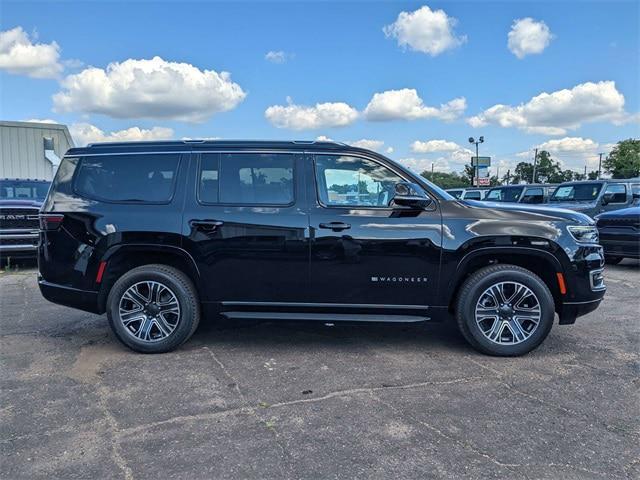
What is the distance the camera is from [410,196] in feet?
14.3

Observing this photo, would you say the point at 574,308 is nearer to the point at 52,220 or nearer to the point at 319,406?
the point at 319,406

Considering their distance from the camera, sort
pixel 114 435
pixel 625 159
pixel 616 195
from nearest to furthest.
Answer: pixel 114 435, pixel 616 195, pixel 625 159

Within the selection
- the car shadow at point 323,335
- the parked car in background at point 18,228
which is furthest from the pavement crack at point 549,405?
the parked car in background at point 18,228

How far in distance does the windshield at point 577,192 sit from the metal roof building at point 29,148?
23305 millimetres

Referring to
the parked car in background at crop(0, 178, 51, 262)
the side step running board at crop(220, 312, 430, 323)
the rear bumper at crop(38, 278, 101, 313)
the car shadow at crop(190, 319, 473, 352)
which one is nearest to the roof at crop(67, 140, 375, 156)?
the rear bumper at crop(38, 278, 101, 313)

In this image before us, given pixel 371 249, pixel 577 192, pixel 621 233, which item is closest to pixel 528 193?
pixel 577 192

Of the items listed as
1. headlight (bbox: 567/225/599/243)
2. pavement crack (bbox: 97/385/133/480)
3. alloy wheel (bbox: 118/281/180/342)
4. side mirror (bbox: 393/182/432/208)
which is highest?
side mirror (bbox: 393/182/432/208)

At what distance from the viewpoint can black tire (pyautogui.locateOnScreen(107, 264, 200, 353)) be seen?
177 inches

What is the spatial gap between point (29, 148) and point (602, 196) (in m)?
25.1

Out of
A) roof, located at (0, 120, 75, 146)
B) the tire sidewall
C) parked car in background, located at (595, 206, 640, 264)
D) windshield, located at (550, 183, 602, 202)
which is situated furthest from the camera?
roof, located at (0, 120, 75, 146)

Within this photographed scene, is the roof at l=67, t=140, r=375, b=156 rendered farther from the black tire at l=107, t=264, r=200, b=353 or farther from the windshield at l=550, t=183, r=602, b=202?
the windshield at l=550, t=183, r=602, b=202

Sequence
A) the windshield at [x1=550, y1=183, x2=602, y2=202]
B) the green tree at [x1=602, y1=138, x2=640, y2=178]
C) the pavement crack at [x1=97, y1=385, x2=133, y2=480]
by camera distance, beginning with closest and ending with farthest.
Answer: the pavement crack at [x1=97, y1=385, x2=133, y2=480] → the windshield at [x1=550, y1=183, x2=602, y2=202] → the green tree at [x1=602, y1=138, x2=640, y2=178]

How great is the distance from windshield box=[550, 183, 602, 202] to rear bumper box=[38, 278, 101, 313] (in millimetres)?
12558

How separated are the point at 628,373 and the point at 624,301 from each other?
3.12 metres
